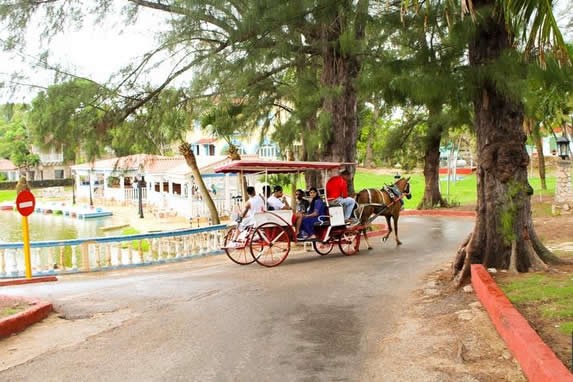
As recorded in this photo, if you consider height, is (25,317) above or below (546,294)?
below

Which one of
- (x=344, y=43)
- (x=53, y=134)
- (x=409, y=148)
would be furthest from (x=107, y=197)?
(x=344, y=43)

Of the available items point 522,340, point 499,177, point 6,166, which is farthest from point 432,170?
point 6,166

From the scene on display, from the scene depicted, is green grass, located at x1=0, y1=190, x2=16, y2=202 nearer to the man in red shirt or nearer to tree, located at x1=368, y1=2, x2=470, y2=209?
the man in red shirt

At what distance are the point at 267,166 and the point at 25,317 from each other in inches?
243

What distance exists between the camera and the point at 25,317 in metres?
7.96

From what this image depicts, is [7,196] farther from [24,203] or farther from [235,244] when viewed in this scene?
[235,244]

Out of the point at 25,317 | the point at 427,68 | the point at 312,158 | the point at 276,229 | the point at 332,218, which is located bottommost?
the point at 25,317

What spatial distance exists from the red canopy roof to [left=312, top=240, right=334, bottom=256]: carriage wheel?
1729 millimetres

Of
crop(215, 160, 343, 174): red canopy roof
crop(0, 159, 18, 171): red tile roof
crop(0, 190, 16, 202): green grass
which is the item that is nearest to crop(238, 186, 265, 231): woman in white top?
crop(215, 160, 343, 174): red canopy roof

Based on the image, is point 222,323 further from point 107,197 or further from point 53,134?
point 107,197

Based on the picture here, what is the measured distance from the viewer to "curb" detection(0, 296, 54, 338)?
749 cm

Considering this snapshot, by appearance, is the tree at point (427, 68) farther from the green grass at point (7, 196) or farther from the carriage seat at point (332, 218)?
the green grass at point (7, 196)

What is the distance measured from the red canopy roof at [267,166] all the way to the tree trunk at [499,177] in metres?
4.64

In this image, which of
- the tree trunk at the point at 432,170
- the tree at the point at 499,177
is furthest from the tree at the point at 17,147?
the tree at the point at 499,177
